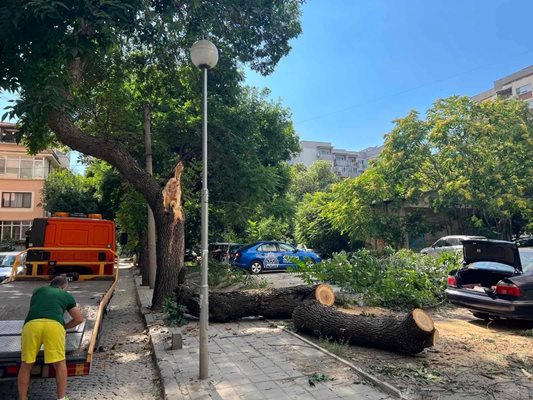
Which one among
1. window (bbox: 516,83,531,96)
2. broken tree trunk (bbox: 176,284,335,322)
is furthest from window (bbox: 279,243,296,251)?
window (bbox: 516,83,531,96)

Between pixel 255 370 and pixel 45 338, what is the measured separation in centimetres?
251

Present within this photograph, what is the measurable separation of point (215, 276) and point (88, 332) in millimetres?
8802

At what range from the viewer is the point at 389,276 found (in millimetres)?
9875

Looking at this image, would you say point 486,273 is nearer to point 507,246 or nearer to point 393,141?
point 507,246

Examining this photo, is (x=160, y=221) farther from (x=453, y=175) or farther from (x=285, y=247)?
(x=453, y=175)

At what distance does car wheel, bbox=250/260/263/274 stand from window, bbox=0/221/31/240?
2940 centimetres

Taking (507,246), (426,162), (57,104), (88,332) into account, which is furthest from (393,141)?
(88,332)

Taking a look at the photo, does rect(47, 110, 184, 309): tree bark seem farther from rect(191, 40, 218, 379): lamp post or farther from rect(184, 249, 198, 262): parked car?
rect(184, 249, 198, 262): parked car

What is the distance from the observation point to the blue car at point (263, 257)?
17984mm

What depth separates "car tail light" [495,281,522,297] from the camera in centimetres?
689

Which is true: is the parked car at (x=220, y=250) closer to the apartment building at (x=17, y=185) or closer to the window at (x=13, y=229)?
the apartment building at (x=17, y=185)

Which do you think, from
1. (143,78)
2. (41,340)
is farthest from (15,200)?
(41,340)

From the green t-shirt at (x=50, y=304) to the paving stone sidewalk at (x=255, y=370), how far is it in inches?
58.0

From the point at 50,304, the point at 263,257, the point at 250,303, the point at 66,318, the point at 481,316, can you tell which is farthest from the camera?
the point at 263,257
